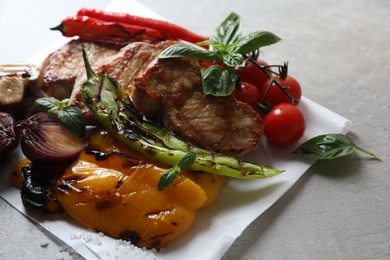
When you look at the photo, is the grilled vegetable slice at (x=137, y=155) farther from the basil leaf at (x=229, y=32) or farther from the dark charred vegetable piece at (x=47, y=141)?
the basil leaf at (x=229, y=32)

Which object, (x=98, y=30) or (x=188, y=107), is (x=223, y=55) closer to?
(x=188, y=107)

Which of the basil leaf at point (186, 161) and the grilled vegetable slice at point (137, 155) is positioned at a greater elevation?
the basil leaf at point (186, 161)

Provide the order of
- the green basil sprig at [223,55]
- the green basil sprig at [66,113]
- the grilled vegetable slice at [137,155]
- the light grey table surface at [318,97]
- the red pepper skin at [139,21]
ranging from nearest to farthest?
the light grey table surface at [318,97] < the grilled vegetable slice at [137,155] < the green basil sprig at [66,113] < the green basil sprig at [223,55] < the red pepper skin at [139,21]

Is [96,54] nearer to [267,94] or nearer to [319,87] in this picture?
[267,94]

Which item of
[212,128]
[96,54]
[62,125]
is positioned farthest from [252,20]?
[62,125]

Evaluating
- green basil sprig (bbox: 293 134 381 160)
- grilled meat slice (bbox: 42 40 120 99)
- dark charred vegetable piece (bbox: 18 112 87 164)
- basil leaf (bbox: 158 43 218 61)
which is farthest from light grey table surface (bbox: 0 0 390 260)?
basil leaf (bbox: 158 43 218 61)

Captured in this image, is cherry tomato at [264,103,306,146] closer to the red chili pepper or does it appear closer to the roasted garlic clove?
the red chili pepper

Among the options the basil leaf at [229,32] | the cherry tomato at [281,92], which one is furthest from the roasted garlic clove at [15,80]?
the cherry tomato at [281,92]
